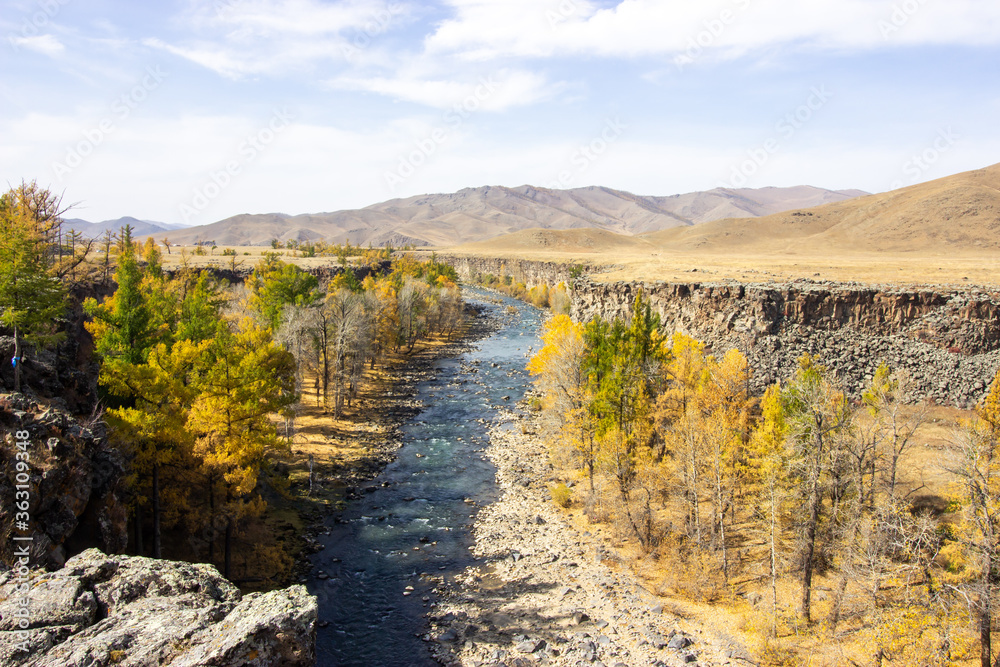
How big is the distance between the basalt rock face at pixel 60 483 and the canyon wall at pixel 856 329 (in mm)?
40015

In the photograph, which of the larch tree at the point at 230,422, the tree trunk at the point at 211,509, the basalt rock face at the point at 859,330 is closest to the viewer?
the larch tree at the point at 230,422

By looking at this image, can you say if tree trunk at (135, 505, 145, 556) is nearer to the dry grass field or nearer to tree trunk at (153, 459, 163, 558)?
tree trunk at (153, 459, 163, 558)

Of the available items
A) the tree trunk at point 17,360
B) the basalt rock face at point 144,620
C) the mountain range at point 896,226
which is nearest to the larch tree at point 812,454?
the basalt rock face at point 144,620

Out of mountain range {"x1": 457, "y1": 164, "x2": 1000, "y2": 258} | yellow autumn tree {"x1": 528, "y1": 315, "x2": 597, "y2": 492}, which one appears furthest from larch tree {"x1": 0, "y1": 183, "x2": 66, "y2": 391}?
mountain range {"x1": 457, "y1": 164, "x2": 1000, "y2": 258}

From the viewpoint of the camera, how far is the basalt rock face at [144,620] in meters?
9.43

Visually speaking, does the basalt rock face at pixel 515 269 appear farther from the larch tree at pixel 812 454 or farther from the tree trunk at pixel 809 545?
the tree trunk at pixel 809 545

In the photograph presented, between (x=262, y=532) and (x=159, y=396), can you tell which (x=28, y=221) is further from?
(x=262, y=532)

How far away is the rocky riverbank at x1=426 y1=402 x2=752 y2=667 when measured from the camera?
65.1 feet

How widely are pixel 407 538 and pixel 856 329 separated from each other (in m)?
34.5

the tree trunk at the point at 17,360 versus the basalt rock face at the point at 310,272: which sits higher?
the basalt rock face at the point at 310,272

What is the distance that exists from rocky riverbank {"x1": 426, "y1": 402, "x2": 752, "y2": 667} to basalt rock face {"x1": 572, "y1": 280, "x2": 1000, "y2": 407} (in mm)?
19367

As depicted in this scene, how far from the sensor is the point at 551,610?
22.5 meters

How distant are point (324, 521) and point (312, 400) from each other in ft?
70.6

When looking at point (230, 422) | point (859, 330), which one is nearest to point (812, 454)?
point (230, 422)
